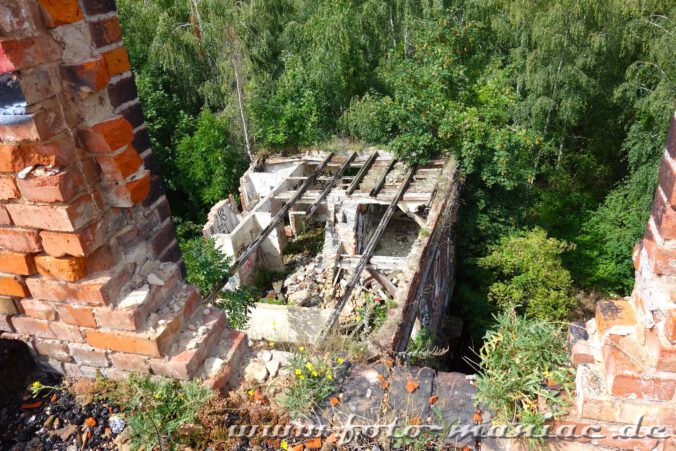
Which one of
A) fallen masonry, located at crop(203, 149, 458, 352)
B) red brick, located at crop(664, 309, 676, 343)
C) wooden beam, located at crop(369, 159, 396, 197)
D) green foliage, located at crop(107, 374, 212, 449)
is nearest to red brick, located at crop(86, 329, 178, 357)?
green foliage, located at crop(107, 374, 212, 449)

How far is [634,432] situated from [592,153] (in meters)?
14.3

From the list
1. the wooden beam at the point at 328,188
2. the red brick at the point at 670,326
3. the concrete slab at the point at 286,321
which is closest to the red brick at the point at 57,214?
→ the red brick at the point at 670,326

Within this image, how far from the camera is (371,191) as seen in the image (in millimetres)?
10492

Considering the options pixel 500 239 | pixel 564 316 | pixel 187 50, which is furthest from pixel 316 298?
pixel 187 50

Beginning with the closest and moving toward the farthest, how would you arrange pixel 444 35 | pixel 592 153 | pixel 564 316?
pixel 564 316 → pixel 444 35 → pixel 592 153

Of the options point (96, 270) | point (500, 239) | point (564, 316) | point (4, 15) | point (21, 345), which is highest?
point (4, 15)

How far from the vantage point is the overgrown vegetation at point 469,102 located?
10.7 meters

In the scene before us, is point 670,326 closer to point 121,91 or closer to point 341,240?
point 121,91

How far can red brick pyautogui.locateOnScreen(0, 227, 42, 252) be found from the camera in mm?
2383

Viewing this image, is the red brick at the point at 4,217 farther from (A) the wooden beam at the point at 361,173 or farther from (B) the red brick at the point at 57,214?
(A) the wooden beam at the point at 361,173

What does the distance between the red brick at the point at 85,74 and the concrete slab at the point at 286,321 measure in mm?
5752

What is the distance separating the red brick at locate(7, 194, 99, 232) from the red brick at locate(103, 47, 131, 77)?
62cm

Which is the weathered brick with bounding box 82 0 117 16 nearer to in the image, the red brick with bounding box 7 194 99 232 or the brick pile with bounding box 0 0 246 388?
the brick pile with bounding box 0 0 246 388

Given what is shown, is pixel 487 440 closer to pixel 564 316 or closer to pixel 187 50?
pixel 564 316
